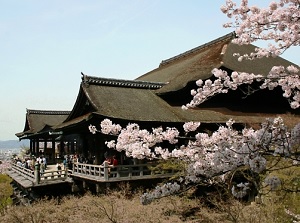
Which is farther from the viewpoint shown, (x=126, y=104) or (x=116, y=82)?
(x=116, y=82)

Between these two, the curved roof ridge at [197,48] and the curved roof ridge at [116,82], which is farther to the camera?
the curved roof ridge at [197,48]

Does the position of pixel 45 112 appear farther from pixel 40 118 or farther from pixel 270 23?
pixel 270 23

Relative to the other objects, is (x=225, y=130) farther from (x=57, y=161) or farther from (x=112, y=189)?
(x=57, y=161)

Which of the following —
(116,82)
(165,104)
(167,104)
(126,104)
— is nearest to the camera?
(126,104)

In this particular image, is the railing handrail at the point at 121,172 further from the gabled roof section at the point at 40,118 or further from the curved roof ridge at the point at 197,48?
the gabled roof section at the point at 40,118

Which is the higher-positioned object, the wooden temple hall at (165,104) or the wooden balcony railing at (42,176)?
the wooden temple hall at (165,104)

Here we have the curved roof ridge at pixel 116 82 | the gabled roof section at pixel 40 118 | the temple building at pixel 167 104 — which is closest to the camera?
the temple building at pixel 167 104

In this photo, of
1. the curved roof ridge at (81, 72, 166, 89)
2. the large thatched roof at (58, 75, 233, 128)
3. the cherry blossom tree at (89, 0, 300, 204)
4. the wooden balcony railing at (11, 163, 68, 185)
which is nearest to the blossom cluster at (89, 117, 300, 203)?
the cherry blossom tree at (89, 0, 300, 204)

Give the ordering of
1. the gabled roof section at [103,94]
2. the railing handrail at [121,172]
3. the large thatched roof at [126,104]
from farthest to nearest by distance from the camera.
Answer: the gabled roof section at [103,94] < the large thatched roof at [126,104] < the railing handrail at [121,172]

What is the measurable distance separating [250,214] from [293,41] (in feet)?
20.4

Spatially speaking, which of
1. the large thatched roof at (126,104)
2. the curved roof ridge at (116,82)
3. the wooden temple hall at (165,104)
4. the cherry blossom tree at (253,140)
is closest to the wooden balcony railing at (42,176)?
the wooden temple hall at (165,104)

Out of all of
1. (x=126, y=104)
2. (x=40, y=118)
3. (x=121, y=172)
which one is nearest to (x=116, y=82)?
(x=126, y=104)

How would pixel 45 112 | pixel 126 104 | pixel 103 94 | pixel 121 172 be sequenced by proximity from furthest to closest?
pixel 45 112
pixel 103 94
pixel 126 104
pixel 121 172

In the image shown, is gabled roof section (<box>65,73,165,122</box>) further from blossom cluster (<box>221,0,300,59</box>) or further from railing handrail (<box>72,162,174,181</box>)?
blossom cluster (<box>221,0,300,59</box>)
